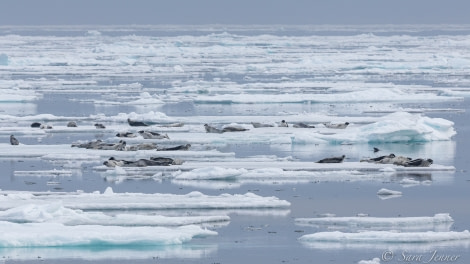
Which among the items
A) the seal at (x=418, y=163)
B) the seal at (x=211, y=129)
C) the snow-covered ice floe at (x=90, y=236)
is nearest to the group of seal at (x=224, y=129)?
the seal at (x=211, y=129)

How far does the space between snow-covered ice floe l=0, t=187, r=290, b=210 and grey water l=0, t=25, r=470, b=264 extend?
0.29 meters

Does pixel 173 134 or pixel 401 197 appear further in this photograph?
pixel 173 134

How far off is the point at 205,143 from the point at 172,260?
7.47m

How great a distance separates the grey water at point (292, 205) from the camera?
909 centimetres

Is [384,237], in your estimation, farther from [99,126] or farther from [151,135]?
[99,126]

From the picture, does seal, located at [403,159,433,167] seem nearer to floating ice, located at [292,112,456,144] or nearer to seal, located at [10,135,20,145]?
floating ice, located at [292,112,456,144]

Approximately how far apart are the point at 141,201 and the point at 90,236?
1.75 m

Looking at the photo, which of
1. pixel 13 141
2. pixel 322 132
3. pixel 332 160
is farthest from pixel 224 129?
pixel 332 160

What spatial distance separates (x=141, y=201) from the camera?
11.1 meters

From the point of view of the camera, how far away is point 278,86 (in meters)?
27.7
